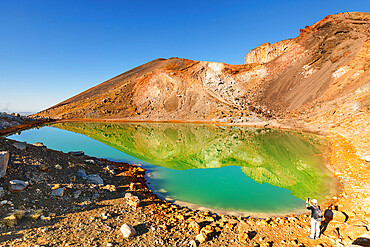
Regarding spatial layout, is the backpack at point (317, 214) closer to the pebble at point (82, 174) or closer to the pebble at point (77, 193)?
the pebble at point (77, 193)

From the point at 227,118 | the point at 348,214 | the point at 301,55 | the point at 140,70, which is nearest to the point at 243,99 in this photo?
the point at 227,118

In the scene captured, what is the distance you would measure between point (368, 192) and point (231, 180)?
6.50 m

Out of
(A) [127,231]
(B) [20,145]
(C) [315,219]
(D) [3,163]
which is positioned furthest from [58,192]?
(C) [315,219]

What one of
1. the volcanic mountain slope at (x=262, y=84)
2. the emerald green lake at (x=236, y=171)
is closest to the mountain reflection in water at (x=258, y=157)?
the emerald green lake at (x=236, y=171)

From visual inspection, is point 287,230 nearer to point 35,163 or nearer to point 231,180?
point 231,180

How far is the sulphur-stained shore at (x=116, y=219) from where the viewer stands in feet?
17.6

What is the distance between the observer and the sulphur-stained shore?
538cm

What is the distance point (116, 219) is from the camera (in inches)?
252

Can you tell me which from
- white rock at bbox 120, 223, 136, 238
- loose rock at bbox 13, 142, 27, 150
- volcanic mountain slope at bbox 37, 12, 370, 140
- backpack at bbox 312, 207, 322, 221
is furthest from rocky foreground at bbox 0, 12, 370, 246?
backpack at bbox 312, 207, 322, 221

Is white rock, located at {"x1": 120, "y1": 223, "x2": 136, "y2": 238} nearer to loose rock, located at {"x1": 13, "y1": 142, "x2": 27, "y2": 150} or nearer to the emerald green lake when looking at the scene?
the emerald green lake

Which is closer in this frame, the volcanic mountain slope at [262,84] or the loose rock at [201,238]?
the loose rock at [201,238]

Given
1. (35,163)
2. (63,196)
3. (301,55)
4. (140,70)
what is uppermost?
(140,70)

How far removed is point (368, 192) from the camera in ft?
29.2

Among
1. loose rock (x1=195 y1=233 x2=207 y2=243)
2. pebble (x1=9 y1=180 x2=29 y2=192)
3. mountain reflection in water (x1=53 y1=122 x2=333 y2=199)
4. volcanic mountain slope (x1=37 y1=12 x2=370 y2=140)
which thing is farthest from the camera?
volcanic mountain slope (x1=37 y1=12 x2=370 y2=140)
